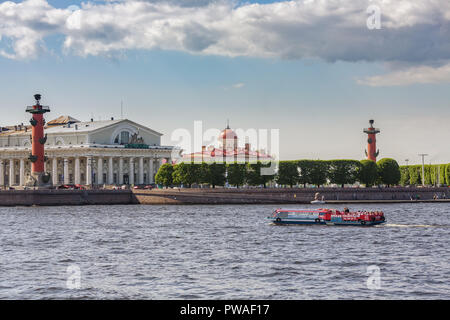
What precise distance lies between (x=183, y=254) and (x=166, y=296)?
9.41 m

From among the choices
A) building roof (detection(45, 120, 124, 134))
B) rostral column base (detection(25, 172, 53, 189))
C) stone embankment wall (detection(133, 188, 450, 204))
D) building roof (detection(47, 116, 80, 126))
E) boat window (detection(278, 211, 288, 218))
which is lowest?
boat window (detection(278, 211, 288, 218))

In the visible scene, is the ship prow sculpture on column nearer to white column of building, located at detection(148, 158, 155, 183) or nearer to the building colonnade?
the building colonnade

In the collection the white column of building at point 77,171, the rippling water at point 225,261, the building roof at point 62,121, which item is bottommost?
the rippling water at point 225,261

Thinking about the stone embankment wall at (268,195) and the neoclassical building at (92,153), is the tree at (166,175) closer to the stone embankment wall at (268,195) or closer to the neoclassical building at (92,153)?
the stone embankment wall at (268,195)

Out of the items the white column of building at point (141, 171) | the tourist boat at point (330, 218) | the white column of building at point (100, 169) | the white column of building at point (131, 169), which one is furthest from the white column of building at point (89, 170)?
the tourist boat at point (330, 218)

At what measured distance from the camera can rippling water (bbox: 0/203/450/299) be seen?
20.4 meters

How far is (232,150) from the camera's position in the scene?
112750 millimetres

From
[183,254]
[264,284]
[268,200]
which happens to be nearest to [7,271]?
[183,254]

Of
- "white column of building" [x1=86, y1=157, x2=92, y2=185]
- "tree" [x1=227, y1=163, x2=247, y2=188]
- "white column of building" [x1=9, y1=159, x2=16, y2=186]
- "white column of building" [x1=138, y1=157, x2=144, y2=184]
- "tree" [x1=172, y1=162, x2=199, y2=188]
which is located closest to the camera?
"tree" [x1=227, y1=163, x2=247, y2=188]

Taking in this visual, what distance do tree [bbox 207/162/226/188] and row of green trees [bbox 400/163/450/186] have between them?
3035cm

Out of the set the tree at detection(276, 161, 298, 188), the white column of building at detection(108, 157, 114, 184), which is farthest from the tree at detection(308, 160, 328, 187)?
the white column of building at detection(108, 157, 114, 184)

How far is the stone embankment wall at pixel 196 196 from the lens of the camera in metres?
75.4

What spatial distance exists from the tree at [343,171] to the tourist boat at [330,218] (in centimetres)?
4050
